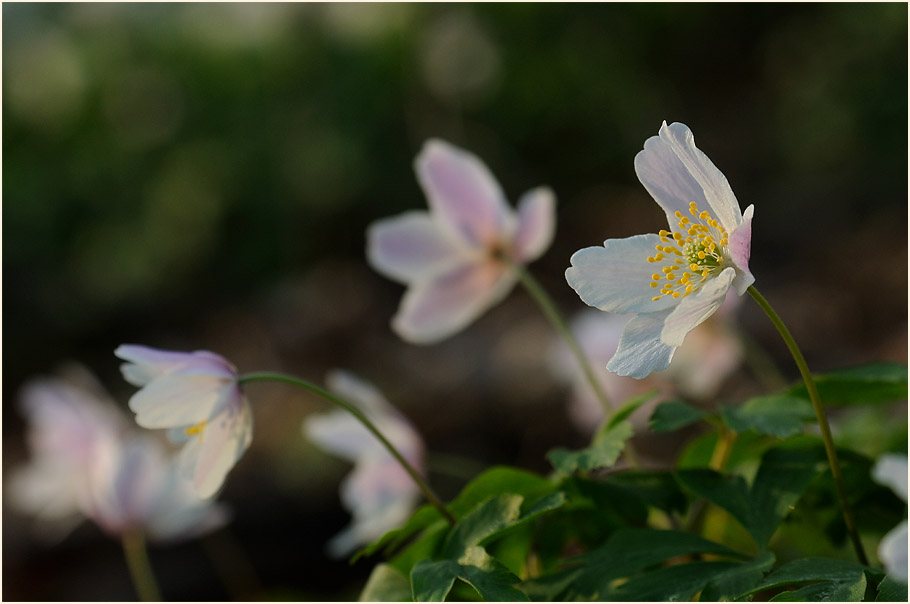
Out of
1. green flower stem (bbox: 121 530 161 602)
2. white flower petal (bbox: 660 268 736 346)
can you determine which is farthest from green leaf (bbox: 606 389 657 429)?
green flower stem (bbox: 121 530 161 602)

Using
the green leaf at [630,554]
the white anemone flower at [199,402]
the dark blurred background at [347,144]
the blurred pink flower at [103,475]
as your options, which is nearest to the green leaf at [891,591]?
the green leaf at [630,554]

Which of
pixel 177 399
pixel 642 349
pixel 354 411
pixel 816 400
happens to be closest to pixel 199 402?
pixel 177 399

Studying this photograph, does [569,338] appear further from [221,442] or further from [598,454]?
[221,442]

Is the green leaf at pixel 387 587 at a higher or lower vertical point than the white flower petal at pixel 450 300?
lower

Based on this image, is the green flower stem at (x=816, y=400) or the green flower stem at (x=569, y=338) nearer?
the green flower stem at (x=816, y=400)

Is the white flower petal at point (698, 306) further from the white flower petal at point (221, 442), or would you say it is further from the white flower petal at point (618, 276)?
the white flower petal at point (221, 442)
